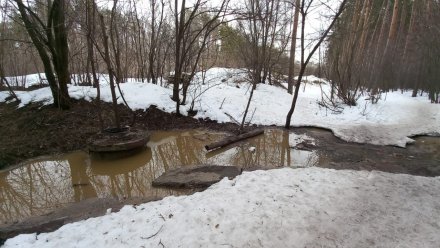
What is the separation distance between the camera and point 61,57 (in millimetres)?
10188

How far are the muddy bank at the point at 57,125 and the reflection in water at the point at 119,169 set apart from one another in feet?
2.10

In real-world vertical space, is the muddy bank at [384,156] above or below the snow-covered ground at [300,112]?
below

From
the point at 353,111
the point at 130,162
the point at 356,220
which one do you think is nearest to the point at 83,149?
the point at 130,162

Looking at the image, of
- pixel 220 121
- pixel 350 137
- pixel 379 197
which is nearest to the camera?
pixel 379 197

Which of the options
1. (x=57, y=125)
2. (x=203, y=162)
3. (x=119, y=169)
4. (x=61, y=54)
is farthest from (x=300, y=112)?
(x=61, y=54)

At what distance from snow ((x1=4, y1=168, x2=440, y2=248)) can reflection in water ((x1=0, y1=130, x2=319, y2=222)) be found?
1.25 metres

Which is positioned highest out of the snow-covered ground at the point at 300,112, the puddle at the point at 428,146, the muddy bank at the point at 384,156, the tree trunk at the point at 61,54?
the tree trunk at the point at 61,54

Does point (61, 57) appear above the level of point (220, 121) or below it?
above

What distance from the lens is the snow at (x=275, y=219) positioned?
4.02 meters

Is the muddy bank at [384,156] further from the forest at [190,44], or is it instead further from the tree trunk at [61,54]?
the tree trunk at [61,54]

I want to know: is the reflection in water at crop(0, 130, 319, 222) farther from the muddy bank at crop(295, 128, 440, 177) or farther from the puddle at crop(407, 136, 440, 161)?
the puddle at crop(407, 136, 440, 161)

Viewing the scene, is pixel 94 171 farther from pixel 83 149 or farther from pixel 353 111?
pixel 353 111

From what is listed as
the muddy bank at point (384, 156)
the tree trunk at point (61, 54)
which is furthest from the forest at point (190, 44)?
the muddy bank at point (384, 156)

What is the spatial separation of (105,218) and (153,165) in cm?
295
